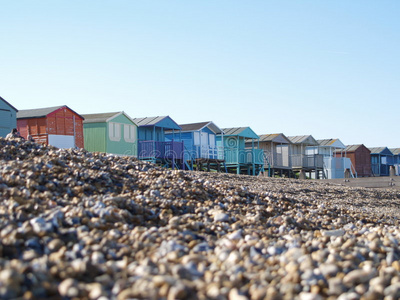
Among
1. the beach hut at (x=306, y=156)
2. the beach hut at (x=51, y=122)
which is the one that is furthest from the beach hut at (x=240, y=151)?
the beach hut at (x=51, y=122)

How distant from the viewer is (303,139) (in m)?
33.2

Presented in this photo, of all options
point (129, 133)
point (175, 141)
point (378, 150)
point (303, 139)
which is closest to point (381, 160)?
point (378, 150)

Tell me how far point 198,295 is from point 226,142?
26.1m

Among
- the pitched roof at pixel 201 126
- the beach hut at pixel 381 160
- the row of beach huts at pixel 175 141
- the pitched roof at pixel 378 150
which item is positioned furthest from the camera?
the pitched roof at pixel 378 150

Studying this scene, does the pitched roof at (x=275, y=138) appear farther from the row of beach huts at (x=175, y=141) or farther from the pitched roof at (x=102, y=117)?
the pitched roof at (x=102, y=117)

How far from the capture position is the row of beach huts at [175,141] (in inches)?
837

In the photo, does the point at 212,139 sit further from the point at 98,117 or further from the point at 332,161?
the point at 332,161

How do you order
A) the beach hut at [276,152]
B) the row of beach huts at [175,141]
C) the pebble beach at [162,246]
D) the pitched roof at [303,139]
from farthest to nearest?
the pitched roof at [303,139] → the beach hut at [276,152] → the row of beach huts at [175,141] → the pebble beach at [162,246]

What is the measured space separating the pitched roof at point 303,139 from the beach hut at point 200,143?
861 cm

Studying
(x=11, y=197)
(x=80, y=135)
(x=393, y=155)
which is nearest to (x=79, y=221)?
(x=11, y=197)

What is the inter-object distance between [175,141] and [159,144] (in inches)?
39.1

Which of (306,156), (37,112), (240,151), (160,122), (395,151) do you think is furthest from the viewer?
(395,151)

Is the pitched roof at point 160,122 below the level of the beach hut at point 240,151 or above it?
above

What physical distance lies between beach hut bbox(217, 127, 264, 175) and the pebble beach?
67.3 feet
